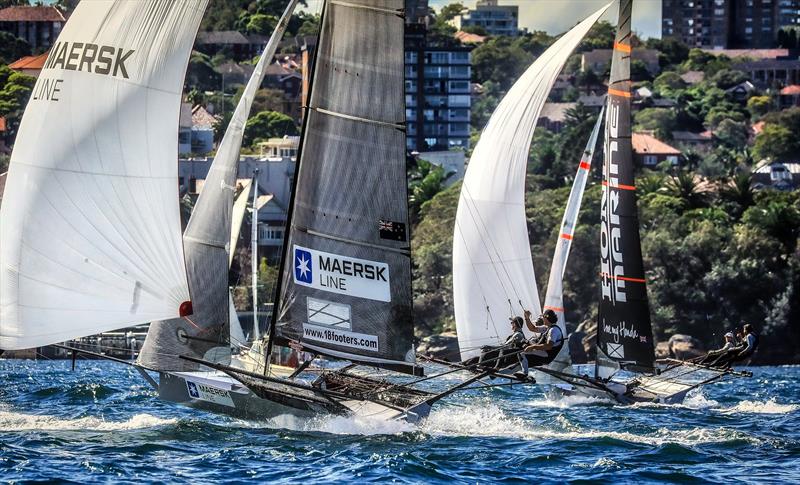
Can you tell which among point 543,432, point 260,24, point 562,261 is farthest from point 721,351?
point 260,24

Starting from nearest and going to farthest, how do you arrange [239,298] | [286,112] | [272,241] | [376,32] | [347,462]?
1. [347,462]
2. [376,32]
3. [239,298]
4. [272,241]
5. [286,112]

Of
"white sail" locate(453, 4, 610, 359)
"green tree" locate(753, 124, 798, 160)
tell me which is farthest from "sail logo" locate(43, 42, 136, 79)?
"green tree" locate(753, 124, 798, 160)

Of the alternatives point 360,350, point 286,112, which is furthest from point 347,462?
point 286,112

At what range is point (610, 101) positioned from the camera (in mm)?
34281

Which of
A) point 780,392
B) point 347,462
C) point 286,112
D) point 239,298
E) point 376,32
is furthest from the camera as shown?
point 286,112

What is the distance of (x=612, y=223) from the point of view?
34406 mm

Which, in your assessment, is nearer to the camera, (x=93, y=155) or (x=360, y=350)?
(x=93, y=155)

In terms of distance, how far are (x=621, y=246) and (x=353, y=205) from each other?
33.6ft

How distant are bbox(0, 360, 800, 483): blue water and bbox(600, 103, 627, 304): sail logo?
2660mm

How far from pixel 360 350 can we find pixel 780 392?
63.7ft

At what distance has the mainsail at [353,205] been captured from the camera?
82.8 feet

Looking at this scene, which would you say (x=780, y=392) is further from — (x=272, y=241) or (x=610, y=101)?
(x=272, y=241)

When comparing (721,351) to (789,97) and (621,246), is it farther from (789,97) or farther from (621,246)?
(789,97)

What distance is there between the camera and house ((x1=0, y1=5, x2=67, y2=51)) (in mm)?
151375
